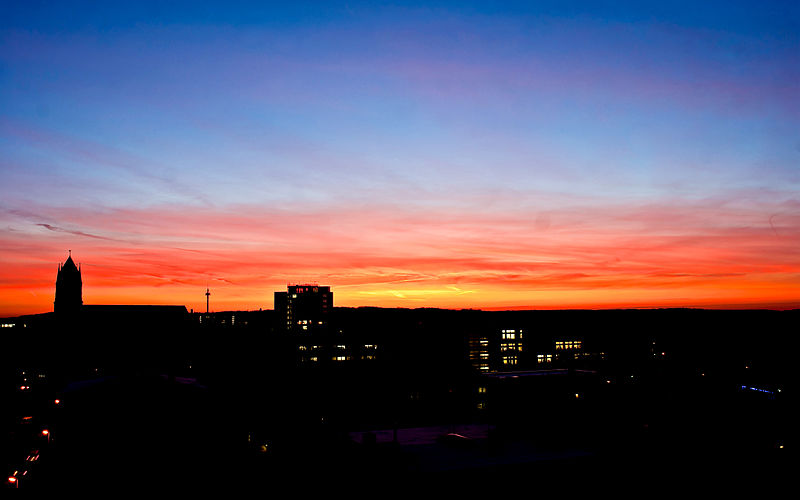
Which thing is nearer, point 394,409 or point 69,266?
point 394,409

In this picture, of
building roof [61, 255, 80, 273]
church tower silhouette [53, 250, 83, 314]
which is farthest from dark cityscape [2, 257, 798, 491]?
building roof [61, 255, 80, 273]

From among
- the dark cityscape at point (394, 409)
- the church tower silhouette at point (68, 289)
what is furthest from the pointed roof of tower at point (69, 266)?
the dark cityscape at point (394, 409)

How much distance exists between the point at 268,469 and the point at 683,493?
98.0 ft

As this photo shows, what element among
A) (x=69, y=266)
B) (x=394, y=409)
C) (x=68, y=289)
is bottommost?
(x=394, y=409)

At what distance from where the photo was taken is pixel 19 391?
9462 cm

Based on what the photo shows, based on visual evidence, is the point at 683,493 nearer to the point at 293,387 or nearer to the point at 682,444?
the point at 682,444

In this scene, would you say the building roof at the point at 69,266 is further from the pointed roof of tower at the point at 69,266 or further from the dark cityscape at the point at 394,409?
the dark cityscape at the point at 394,409

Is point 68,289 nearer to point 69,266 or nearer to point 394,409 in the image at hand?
point 69,266

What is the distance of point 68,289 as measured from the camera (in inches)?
6698

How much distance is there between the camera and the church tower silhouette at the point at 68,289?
169750mm

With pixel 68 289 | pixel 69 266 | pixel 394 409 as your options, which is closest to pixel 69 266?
pixel 69 266

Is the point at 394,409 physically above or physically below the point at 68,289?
below

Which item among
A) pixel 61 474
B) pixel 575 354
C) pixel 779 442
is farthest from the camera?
pixel 575 354

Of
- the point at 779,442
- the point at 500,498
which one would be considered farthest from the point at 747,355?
the point at 500,498
